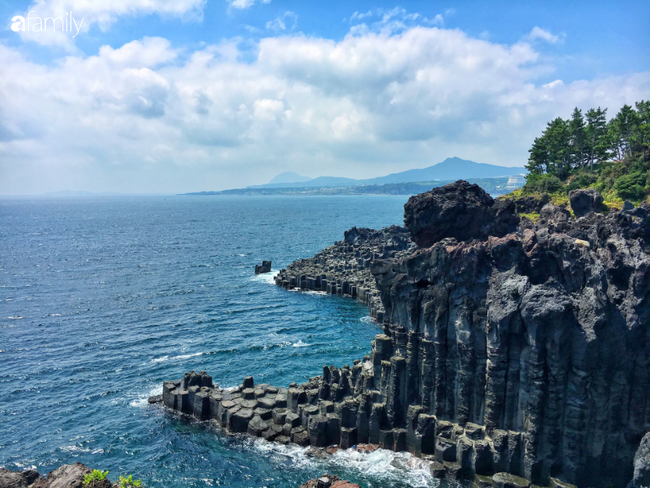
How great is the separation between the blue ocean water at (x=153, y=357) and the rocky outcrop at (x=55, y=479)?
30.0 ft

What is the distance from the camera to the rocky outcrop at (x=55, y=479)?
25.1 meters

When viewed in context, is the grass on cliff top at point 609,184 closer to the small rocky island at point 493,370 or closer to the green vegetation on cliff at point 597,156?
Result: the green vegetation on cliff at point 597,156

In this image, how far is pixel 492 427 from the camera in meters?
32.2

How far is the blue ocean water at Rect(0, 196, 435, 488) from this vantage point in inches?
1462

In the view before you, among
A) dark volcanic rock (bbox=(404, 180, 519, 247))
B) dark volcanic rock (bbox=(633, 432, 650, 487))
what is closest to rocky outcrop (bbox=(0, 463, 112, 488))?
dark volcanic rock (bbox=(633, 432, 650, 487))

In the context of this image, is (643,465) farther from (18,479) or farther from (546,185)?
(546,185)

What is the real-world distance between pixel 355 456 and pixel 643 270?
81.4 ft

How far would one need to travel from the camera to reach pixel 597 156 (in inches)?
4429

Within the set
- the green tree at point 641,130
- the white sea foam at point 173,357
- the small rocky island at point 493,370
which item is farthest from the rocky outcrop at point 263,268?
the green tree at point 641,130

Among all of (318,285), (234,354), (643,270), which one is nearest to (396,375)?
(643,270)

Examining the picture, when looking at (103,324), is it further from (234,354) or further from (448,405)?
(448,405)

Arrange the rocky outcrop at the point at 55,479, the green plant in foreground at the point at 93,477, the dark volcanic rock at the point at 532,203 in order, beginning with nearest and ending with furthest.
→ the green plant in foreground at the point at 93,477 < the rocky outcrop at the point at 55,479 < the dark volcanic rock at the point at 532,203

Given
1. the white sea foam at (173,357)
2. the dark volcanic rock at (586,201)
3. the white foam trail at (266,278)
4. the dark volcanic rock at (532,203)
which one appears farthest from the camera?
the white foam trail at (266,278)

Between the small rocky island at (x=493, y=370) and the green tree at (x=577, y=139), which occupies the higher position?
the green tree at (x=577, y=139)
